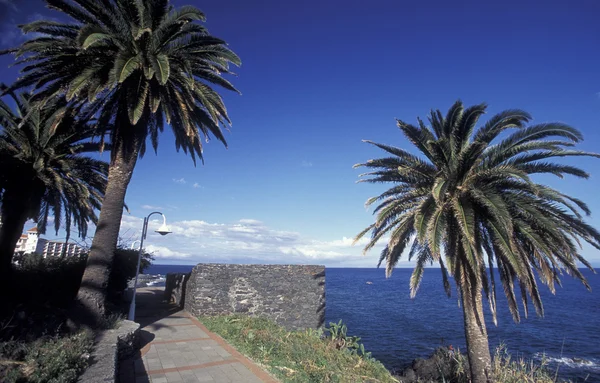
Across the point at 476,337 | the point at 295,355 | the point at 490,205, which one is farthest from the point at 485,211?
the point at 295,355

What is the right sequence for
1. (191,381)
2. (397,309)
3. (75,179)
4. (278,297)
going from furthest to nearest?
(397,309) → (278,297) → (75,179) → (191,381)

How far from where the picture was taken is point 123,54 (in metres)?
9.61

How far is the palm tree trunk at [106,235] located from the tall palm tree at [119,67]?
27 millimetres

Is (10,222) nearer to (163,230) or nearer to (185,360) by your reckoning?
(163,230)

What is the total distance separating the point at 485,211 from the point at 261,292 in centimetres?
1025

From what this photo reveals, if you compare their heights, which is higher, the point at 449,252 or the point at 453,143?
the point at 453,143

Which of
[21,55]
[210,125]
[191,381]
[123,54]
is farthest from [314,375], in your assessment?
[21,55]

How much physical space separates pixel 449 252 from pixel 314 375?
534 cm

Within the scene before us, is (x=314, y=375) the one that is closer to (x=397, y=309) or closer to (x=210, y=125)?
(x=210, y=125)

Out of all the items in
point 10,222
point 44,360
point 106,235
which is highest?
point 10,222

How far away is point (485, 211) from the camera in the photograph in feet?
31.9

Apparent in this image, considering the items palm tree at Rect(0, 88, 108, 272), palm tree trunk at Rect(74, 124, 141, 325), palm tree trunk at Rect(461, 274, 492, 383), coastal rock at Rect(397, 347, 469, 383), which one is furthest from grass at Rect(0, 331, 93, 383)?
coastal rock at Rect(397, 347, 469, 383)

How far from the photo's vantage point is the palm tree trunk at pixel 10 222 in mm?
12289

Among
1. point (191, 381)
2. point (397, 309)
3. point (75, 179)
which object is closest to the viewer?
point (191, 381)
